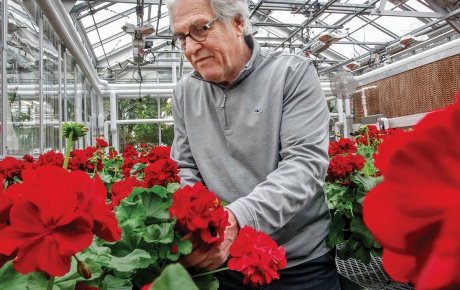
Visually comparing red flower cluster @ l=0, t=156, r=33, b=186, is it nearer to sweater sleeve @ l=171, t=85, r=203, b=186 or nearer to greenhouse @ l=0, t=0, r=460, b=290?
greenhouse @ l=0, t=0, r=460, b=290

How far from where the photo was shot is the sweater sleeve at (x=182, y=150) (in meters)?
1.15

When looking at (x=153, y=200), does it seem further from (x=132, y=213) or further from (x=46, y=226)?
(x=46, y=226)

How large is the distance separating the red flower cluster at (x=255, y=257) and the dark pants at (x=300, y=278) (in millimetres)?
484

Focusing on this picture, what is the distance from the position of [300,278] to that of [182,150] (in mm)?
485

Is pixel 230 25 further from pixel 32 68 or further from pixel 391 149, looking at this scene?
pixel 32 68

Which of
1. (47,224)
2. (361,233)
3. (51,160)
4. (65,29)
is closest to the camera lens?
(47,224)

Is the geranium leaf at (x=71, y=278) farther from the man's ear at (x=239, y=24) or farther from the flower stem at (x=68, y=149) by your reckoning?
the man's ear at (x=239, y=24)

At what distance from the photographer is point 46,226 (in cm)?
31

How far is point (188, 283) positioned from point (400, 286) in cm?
155

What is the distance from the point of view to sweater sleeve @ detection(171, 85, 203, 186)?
1.15 meters

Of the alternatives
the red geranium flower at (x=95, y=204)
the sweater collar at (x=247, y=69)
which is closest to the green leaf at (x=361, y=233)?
the sweater collar at (x=247, y=69)

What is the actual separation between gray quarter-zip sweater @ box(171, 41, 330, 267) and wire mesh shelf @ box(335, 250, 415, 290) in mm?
570

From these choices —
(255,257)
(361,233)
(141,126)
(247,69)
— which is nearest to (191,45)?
(247,69)

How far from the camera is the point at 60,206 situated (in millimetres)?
305
